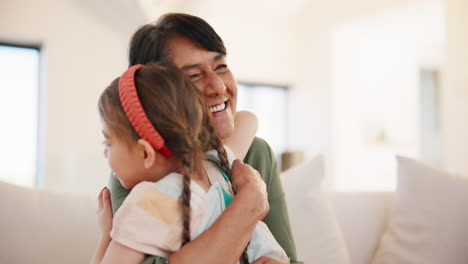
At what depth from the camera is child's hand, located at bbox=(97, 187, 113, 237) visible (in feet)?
3.17

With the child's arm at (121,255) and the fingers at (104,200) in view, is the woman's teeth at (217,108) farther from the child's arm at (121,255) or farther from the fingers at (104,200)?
the child's arm at (121,255)

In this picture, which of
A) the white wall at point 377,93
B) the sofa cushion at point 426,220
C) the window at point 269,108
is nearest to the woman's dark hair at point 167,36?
the sofa cushion at point 426,220

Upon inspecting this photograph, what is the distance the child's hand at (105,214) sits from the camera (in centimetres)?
97

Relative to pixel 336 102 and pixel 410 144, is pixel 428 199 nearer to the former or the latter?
pixel 336 102

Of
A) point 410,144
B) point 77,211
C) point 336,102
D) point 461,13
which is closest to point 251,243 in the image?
point 77,211

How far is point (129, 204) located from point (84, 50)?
4.22 m

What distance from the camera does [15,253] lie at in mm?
1400

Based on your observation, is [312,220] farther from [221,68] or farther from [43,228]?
[43,228]

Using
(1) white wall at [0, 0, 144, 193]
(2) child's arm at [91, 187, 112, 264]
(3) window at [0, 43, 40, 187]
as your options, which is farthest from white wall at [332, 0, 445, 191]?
(2) child's arm at [91, 187, 112, 264]

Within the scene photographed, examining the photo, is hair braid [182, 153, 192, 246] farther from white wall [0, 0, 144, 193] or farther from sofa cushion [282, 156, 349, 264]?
white wall [0, 0, 144, 193]

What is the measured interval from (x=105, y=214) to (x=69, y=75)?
13.0 feet

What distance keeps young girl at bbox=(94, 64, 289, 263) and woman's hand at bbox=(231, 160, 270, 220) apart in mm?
32

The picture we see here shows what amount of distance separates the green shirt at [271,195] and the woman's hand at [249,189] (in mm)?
268

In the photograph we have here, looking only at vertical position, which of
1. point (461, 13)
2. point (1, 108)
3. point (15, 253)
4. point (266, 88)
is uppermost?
point (461, 13)
